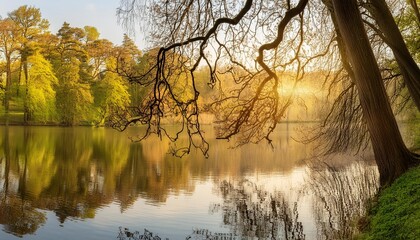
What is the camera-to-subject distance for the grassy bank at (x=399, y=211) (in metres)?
5.33

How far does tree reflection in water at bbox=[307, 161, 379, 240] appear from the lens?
31.3ft

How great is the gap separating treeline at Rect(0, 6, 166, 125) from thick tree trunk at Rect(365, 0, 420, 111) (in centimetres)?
3640

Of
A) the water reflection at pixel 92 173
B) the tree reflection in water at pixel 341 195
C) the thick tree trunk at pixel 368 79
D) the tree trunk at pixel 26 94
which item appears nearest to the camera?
the thick tree trunk at pixel 368 79

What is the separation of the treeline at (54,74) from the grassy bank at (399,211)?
38426 mm

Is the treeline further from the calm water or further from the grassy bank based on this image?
the grassy bank

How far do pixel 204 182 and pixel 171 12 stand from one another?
30.9 ft

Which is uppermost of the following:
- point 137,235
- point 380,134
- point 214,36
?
point 214,36

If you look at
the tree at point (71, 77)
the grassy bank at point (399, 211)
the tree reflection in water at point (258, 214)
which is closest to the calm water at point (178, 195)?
the tree reflection in water at point (258, 214)

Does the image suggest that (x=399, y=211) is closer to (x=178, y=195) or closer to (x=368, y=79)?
(x=368, y=79)

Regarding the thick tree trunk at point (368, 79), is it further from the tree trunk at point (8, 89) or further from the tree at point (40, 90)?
the tree trunk at point (8, 89)

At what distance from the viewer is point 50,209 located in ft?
37.3

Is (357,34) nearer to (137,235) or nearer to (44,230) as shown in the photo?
(137,235)

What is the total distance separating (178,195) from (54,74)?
126 ft

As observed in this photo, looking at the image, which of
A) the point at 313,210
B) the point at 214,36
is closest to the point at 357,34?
the point at 214,36
